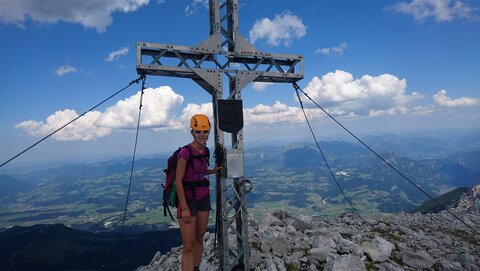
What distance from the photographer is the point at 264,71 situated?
8.37 metres

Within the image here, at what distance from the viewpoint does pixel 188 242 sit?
6.62m

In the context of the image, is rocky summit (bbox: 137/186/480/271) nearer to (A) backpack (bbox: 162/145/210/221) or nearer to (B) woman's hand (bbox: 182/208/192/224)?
(B) woman's hand (bbox: 182/208/192/224)

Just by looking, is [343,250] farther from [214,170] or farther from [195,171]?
[195,171]

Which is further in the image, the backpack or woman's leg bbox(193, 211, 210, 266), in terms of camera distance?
woman's leg bbox(193, 211, 210, 266)

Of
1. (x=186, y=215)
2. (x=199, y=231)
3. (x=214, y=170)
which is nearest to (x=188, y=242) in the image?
(x=199, y=231)

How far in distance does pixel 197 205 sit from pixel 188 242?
84cm

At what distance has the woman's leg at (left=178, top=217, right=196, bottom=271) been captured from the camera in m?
6.58

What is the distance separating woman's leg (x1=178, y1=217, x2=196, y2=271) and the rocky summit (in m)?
2.51

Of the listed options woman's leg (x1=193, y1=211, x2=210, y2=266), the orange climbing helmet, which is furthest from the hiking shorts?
the orange climbing helmet

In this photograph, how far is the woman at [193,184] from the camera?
21.2 feet

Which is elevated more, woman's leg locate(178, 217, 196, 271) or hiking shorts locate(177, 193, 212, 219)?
hiking shorts locate(177, 193, 212, 219)

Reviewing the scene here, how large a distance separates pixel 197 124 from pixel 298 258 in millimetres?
5568

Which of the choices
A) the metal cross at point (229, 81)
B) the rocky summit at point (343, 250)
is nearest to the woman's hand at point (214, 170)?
the metal cross at point (229, 81)

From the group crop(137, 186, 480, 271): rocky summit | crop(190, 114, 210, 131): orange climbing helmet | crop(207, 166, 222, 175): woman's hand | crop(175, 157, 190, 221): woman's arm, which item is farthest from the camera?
crop(137, 186, 480, 271): rocky summit
